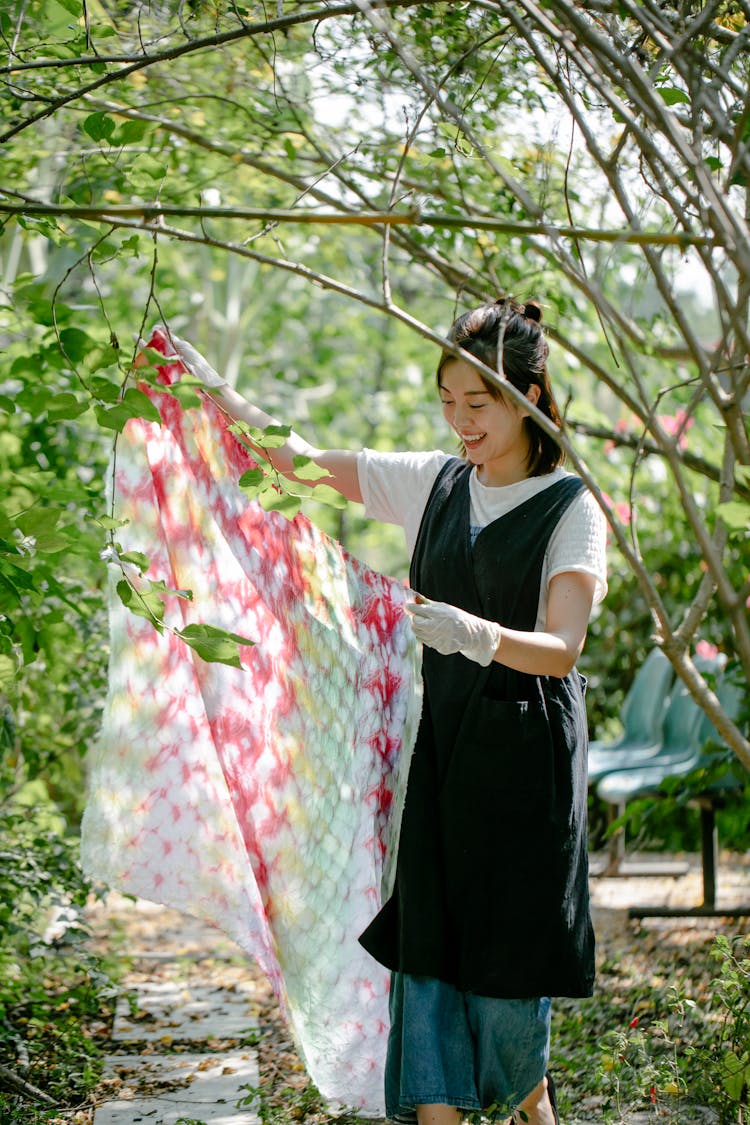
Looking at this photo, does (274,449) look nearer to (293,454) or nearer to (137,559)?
(293,454)

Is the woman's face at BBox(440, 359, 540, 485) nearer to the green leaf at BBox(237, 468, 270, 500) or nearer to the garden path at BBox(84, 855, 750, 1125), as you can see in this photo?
the green leaf at BBox(237, 468, 270, 500)

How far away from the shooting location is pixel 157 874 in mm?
2596

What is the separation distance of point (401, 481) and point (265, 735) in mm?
611

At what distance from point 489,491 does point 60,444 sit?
113 inches

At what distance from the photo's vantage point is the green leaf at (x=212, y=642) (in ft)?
6.80

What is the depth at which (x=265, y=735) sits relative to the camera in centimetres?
276

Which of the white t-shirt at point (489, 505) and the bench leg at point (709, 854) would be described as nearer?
the white t-shirt at point (489, 505)

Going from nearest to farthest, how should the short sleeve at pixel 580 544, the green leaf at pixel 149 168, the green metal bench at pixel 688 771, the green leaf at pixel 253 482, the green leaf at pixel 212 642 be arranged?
the green leaf at pixel 212 642
the green leaf at pixel 253 482
the short sleeve at pixel 580 544
the green leaf at pixel 149 168
the green metal bench at pixel 688 771

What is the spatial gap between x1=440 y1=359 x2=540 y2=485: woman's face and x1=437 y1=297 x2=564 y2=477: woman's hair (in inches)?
0.6

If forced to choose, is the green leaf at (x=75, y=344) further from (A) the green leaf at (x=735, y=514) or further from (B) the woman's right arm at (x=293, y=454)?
(A) the green leaf at (x=735, y=514)

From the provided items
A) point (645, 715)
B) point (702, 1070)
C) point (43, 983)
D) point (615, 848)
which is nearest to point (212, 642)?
point (702, 1070)

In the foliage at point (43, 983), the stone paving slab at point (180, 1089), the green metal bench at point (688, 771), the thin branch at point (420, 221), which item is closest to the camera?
the thin branch at point (420, 221)

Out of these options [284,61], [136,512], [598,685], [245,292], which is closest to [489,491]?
[136,512]

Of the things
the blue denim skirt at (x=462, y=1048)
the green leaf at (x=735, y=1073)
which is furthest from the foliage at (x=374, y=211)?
the green leaf at (x=735, y=1073)
